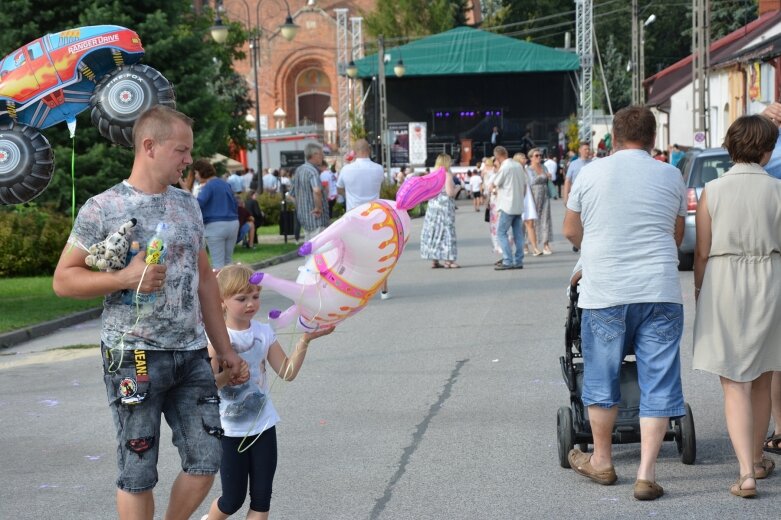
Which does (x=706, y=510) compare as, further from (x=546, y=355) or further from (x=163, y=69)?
(x=163, y=69)

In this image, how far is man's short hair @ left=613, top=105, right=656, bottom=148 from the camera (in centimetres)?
616

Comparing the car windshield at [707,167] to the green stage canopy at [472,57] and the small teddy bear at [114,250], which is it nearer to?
the small teddy bear at [114,250]

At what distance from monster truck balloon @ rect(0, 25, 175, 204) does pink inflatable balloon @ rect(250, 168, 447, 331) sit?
2374 millimetres

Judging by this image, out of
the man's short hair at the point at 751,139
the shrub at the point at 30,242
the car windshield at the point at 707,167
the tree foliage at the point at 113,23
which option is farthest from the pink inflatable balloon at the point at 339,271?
the tree foliage at the point at 113,23

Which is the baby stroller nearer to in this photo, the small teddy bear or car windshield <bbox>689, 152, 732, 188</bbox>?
the small teddy bear

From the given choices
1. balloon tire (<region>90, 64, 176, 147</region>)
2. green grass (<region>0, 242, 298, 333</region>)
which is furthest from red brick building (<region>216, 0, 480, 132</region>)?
balloon tire (<region>90, 64, 176, 147</region>)

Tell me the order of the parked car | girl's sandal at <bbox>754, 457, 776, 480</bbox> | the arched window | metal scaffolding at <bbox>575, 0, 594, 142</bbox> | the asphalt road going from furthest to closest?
the arched window, metal scaffolding at <bbox>575, 0, 594, 142</bbox>, the parked car, girl's sandal at <bbox>754, 457, 776, 480</bbox>, the asphalt road

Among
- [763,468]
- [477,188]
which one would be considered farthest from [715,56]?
[763,468]

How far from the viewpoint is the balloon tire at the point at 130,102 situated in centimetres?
748

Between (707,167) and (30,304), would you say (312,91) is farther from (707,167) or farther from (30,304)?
(30,304)

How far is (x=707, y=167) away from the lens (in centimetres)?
1778

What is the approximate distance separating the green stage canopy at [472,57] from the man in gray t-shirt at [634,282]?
173 feet

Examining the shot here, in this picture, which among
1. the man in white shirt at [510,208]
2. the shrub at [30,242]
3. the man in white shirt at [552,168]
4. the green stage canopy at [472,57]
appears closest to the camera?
the man in white shirt at [510,208]

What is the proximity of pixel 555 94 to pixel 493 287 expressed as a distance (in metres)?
46.2
